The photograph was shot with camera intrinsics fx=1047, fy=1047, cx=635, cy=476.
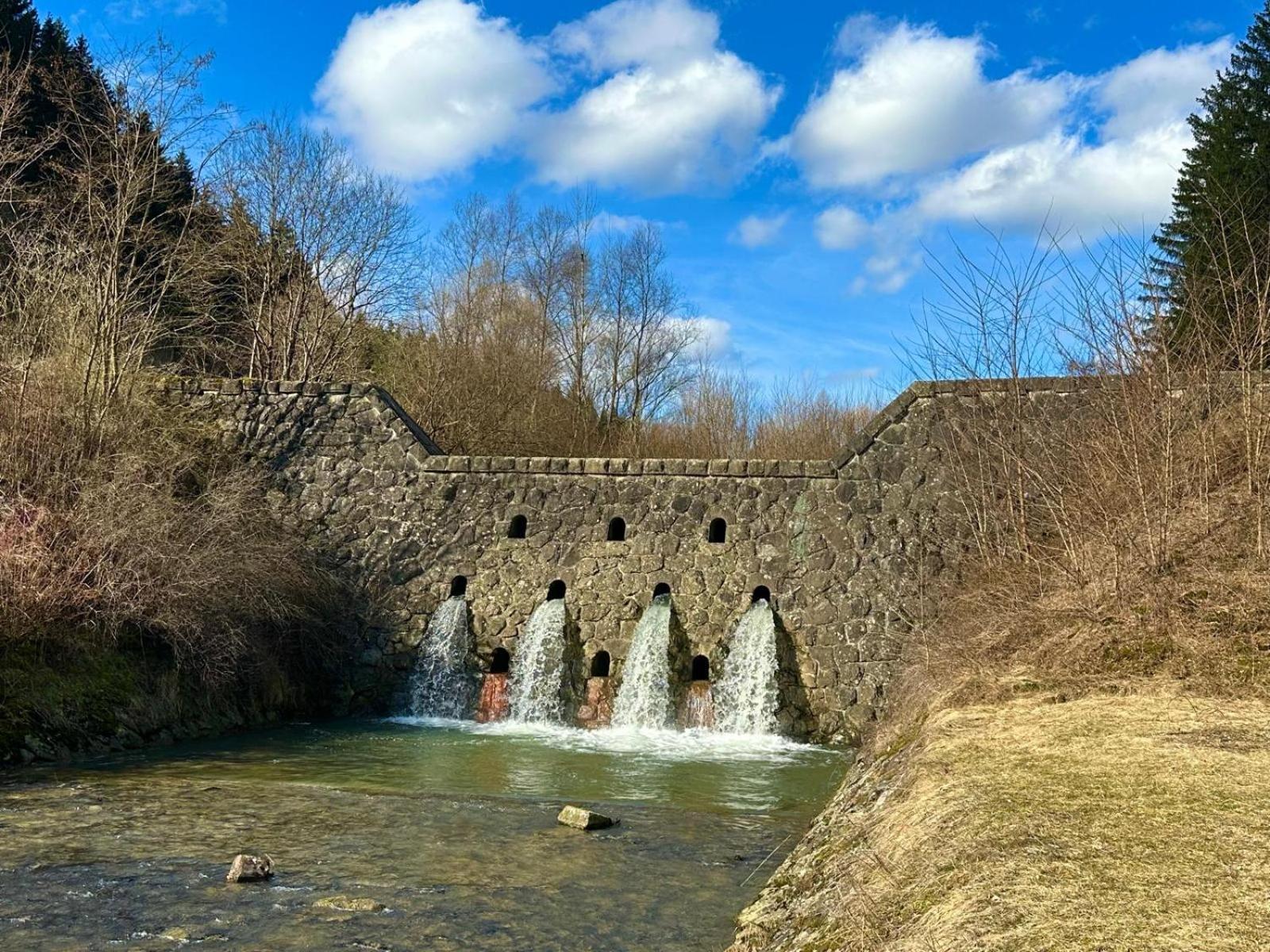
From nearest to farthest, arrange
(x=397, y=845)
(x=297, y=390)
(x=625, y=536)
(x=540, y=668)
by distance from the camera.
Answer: (x=397, y=845), (x=540, y=668), (x=625, y=536), (x=297, y=390)

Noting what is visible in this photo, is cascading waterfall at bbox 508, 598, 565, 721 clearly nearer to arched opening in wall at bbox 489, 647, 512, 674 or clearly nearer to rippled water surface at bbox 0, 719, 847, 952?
arched opening in wall at bbox 489, 647, 512, 674

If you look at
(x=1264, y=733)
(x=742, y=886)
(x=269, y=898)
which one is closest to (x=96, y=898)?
(x=269, y=898)

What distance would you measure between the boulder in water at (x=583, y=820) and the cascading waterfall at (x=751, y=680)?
16.5 ft

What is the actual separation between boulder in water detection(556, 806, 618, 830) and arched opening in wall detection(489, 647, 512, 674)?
6122mm

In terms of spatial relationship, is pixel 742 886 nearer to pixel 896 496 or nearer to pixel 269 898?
pixel 269 898

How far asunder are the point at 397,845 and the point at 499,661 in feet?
22.8

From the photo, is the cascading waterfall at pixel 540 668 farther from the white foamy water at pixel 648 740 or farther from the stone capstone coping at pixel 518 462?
the stone capstone coping at pixel 518 462

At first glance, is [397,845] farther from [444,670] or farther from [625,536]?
[625,536]

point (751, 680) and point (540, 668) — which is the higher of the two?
point (751, 680)

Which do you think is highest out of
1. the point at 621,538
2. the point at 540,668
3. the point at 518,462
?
the point at 518,462

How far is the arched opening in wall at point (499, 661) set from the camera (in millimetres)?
13836

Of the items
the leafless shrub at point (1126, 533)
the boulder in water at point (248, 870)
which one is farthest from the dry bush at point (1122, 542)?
the boulder in water at point (248, 870)

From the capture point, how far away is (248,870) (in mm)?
5973

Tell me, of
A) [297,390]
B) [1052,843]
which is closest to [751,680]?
[297,390]
